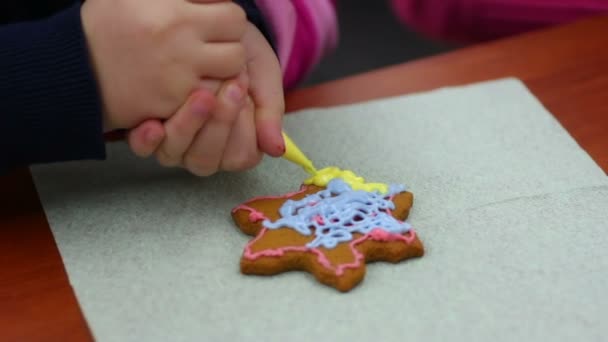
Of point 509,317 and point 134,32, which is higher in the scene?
point 134,32

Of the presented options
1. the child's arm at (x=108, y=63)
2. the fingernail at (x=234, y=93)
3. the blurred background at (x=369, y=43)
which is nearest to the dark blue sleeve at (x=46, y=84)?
the child's arm at (x=108, y=63)

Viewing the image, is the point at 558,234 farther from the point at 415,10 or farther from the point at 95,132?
the point at 415,10

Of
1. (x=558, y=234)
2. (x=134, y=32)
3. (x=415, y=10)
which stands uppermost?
(x=134, y=32)

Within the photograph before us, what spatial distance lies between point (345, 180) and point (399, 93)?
0.20 metres

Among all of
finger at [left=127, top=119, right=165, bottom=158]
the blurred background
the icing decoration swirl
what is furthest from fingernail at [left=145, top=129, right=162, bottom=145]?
the blurred background

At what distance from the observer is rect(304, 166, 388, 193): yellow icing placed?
65 centimetres

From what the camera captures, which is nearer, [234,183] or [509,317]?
[509,317]

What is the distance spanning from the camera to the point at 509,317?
20.4 inches

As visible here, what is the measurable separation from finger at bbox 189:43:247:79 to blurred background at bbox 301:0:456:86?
0.87m

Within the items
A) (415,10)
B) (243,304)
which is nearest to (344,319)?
(243,304)

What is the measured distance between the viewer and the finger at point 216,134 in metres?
0.61

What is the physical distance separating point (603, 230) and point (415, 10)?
2.14 feet

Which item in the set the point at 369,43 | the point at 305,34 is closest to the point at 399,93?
the point at 305,34

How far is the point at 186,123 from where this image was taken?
0.60 metres
